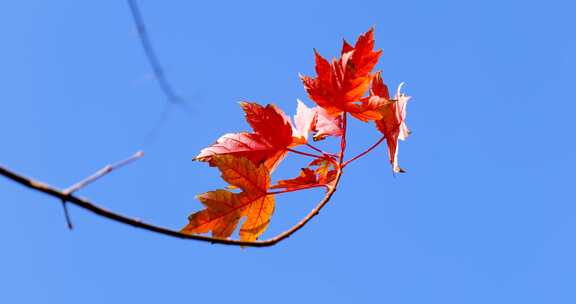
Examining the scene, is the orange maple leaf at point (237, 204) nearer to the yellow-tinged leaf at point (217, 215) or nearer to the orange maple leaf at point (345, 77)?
the yellow-tinged leaf at point (217, 215)

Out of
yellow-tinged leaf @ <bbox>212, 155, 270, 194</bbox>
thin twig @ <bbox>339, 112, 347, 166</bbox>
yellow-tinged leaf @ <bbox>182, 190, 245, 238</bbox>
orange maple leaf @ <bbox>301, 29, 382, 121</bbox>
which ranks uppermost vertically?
orange maple leaf @ <bbox>301, 29, 382, 121</bbox>

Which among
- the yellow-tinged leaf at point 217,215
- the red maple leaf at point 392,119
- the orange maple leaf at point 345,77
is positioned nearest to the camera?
the yellow-tinged leaf at point 217,215

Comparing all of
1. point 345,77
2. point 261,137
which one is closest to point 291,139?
point 261,137

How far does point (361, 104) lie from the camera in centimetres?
146

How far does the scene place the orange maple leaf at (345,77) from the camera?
55.6 inches

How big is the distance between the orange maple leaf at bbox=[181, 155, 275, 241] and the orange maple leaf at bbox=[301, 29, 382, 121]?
0.83ft

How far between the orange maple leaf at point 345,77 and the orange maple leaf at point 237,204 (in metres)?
0.25

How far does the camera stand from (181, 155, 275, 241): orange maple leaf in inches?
51.0

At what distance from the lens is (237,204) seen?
1.35 meters

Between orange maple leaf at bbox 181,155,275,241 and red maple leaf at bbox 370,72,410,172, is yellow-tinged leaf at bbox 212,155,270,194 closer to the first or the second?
orange maple leaf at bbox 181,155,275,241

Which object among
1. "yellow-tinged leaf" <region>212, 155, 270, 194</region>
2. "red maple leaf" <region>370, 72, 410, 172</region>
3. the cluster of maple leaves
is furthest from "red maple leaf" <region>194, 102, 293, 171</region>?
"red maple leaf" <region>370, 72, 410, 172</region>

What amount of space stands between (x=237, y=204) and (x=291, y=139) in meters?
0.27

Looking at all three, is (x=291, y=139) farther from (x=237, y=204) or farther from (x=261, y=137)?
(x=237, y=204)

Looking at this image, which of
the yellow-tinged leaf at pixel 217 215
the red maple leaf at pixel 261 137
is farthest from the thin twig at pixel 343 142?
the yellow-tinged leaf at pixel 217 215
